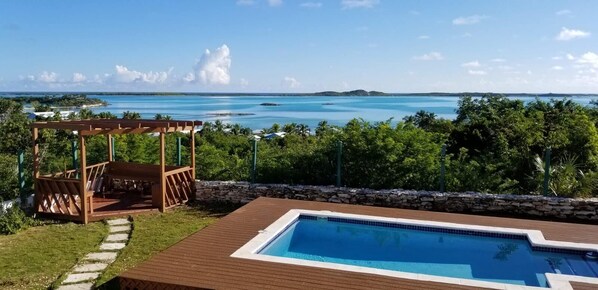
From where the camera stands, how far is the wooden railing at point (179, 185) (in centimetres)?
1059

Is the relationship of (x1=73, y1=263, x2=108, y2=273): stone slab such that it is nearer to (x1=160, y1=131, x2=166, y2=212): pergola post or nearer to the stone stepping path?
the stone stepping path

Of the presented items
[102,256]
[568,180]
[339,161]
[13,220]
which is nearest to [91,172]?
[13,220]

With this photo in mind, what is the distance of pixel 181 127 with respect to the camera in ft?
35.0

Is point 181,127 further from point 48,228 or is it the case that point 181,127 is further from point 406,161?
point 406,161

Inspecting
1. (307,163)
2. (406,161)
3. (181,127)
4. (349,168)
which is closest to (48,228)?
(181,127)

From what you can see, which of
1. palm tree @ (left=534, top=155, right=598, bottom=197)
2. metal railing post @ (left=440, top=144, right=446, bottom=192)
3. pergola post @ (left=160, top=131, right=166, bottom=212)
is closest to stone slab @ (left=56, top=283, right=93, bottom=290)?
pergola post @ (left=160, top=131, right=166, bottom=212)

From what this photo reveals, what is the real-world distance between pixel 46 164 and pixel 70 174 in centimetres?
169

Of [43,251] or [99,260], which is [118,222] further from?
[99,260]

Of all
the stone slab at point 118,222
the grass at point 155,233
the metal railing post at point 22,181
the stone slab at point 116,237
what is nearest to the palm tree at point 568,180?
the grass at point 155,233

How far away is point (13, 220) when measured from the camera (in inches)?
348

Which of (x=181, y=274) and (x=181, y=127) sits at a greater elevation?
(x=181, y=127)

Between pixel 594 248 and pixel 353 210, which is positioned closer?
pixel 594 248

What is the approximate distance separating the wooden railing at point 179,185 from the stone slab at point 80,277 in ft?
13.3

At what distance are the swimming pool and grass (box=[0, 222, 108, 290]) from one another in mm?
2854
